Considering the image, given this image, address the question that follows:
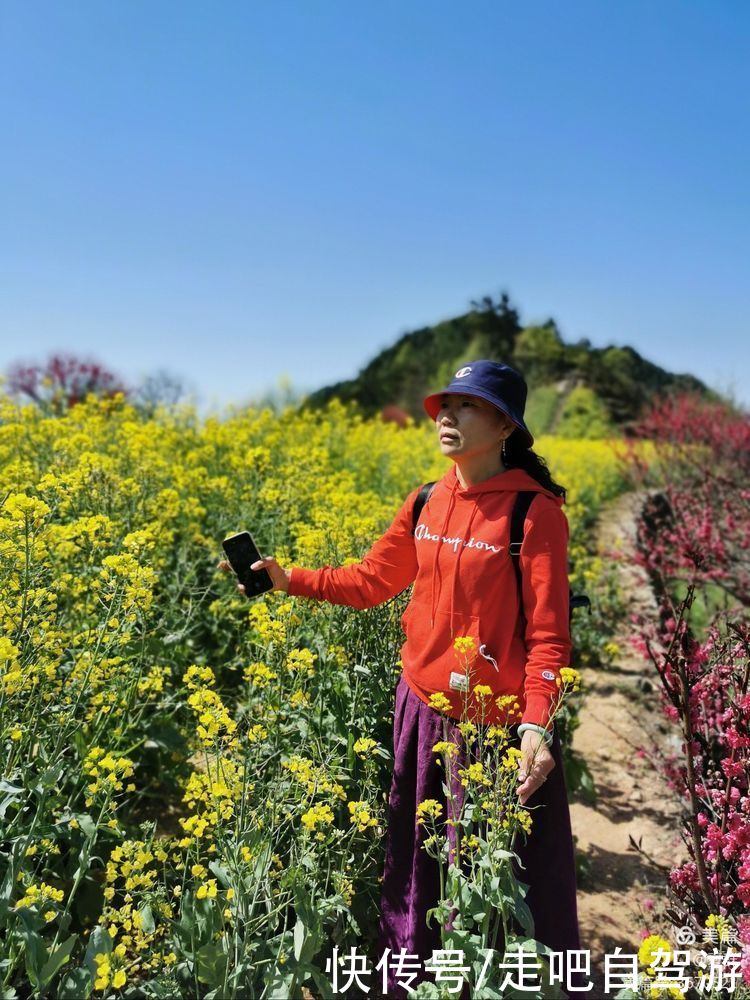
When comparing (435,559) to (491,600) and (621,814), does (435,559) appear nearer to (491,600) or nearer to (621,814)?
(491,600)

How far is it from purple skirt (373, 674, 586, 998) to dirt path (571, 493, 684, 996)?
790mm

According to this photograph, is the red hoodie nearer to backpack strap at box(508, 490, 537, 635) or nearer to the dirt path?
backpack strap at box(508, 490, 537, 635)

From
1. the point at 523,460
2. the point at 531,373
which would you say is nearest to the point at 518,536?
the point at 523,460

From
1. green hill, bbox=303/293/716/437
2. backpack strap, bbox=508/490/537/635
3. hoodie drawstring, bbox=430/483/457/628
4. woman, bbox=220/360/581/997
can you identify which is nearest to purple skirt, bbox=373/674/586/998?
woman, bbox=220/360/581/997

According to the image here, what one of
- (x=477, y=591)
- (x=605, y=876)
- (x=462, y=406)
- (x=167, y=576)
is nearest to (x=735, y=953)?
(x=477, y=591)

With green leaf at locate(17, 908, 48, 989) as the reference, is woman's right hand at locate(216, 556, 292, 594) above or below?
above

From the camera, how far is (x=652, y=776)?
13.0ft

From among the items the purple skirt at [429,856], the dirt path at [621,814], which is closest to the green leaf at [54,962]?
the purple skirt at [429,856]

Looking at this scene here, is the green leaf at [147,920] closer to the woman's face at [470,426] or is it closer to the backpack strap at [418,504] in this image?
the backpack strap at [418,504]

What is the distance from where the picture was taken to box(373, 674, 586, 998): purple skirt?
2016 mm

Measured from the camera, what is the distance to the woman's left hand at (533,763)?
178cm

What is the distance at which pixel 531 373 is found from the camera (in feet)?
86.9

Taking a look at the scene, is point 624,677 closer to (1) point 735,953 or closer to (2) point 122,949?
(1) point 735,953

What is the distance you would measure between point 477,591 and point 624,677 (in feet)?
11.7
